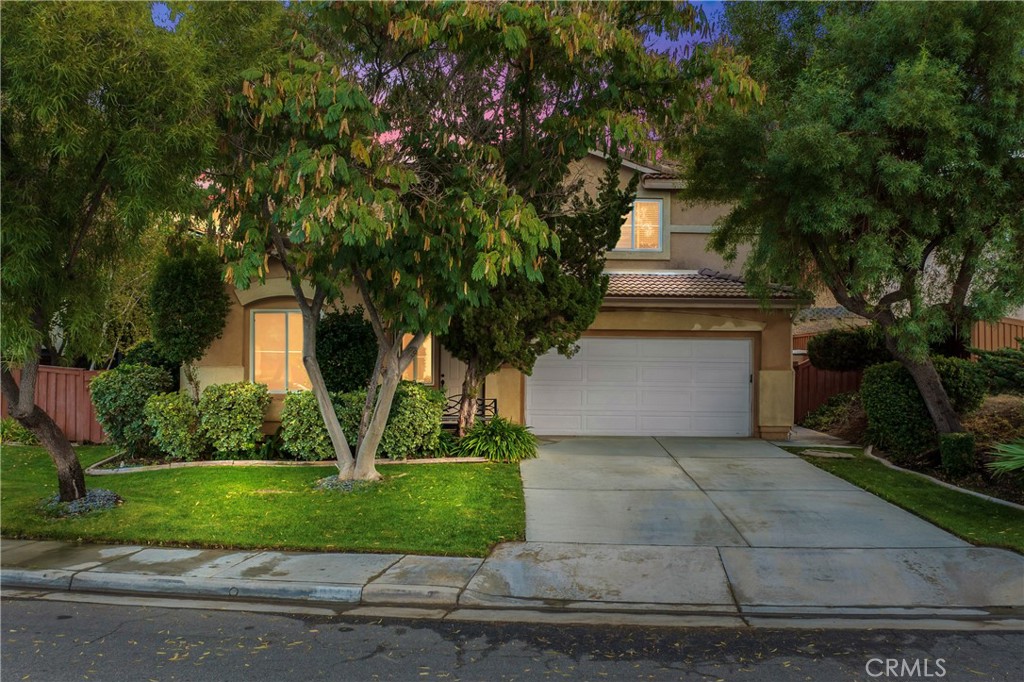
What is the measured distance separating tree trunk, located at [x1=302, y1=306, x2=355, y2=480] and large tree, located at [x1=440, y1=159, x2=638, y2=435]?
6.23 ft

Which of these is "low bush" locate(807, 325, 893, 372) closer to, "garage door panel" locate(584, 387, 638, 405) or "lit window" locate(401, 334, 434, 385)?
"garage door panel" locate(584, 387, 638, 405)

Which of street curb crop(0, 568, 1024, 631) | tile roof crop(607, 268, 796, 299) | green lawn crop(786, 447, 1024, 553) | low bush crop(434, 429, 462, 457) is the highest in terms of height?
tile roof crop(607, 268, 796, 299)

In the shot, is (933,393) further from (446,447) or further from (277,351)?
(277,351)

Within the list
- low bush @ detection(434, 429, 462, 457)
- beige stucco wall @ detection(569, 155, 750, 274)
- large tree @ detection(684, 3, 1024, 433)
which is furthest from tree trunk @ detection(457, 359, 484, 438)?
beige stucco wall @ detection(569, 155, 750, 274)

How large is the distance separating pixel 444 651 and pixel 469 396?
744 cm

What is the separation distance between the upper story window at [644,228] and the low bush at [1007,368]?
7434mm

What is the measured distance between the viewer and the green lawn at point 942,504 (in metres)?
7.76

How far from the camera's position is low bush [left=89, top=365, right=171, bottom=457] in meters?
12.0

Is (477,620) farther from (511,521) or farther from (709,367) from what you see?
(709,367)

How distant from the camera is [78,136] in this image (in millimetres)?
6785

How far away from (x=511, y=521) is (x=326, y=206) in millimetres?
3921

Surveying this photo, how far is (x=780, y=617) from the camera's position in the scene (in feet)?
19.5

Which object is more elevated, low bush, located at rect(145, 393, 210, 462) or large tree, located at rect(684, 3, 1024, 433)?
large tree, located at rect(684, 3, 1024, 433)

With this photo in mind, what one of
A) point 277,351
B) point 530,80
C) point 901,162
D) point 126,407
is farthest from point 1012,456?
point 126,407
